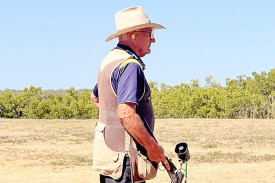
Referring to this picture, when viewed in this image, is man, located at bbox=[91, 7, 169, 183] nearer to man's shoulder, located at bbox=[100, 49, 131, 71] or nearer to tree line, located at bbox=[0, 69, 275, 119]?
man's shoulder, located at bbox=[100, 49, 131, 71]

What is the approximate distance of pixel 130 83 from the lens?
2.88 m

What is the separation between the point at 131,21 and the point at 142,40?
0.46 ft

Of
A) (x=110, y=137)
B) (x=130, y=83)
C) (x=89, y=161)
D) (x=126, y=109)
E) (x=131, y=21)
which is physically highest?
(x=131, y=21)

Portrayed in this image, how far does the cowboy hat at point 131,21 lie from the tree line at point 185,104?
48.0 metres

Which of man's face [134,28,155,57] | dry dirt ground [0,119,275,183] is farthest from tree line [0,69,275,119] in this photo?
man's face [134,28,155,57]

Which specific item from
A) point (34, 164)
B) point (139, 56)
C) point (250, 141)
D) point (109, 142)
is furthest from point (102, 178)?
point (250, 141)

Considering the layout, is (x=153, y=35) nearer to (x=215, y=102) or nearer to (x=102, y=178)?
(x=102, y=178)

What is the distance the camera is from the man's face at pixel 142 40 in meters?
3.23

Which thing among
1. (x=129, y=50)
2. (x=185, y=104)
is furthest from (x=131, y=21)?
(x=185, y=104)

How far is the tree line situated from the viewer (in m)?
51.4

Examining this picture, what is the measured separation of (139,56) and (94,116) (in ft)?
165

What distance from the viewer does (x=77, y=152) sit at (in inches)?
691

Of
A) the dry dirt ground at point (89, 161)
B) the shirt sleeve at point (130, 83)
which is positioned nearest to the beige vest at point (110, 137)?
the shirt sleeve at point (130, 83)

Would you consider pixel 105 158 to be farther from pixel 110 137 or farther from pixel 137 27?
pixel 137 27
